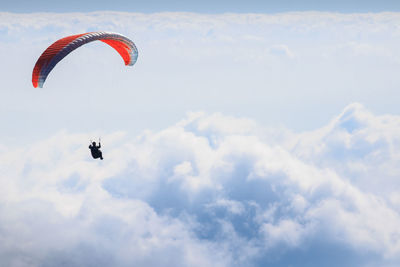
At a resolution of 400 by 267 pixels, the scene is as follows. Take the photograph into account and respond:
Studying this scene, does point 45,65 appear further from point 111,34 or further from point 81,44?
point 111,34

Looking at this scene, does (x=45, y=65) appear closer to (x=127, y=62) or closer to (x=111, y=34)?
(x=111, y=34)

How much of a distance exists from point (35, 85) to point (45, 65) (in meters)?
2.11

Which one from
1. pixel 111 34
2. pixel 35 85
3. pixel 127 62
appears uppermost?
pixel 127 62

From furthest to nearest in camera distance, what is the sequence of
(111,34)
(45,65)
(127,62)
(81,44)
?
(127,62) → (111,34) → (81,44) → (45,65)

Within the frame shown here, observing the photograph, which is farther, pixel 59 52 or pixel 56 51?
pixel 56 51

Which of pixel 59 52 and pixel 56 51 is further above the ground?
pixel 56 51

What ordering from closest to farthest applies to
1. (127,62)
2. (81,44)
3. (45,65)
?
(45,65)
(81,44)
(127,62)

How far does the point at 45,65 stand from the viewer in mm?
26938

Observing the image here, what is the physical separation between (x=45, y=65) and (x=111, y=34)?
22.6 ft

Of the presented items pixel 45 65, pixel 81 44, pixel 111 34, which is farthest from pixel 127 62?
pixel 45 65

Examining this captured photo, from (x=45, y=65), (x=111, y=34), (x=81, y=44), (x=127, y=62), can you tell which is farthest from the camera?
(x=127, y=62)

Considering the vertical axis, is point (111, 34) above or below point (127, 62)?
below

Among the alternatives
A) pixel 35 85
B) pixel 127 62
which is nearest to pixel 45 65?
pixel 35 85

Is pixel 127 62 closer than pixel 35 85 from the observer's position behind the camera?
No
